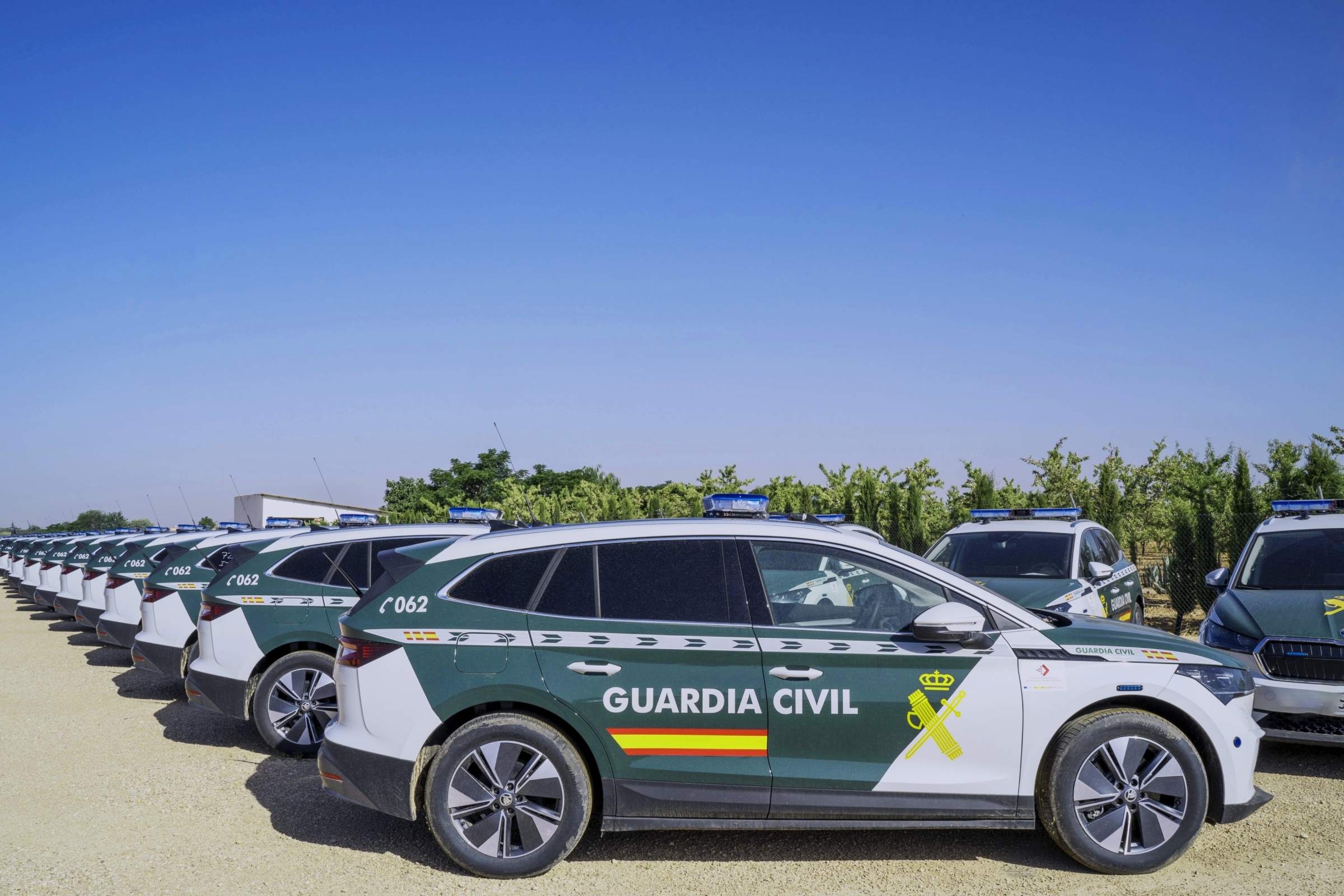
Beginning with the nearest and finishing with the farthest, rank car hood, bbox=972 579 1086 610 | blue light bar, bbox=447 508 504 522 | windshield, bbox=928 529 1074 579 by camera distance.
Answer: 1. car hood, bbox=972 579 1086 610
2. windshield, bbox=928 529 1074 579
3. blue light bar, bbox=447 508 504 522

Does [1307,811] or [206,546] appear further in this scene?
[206,546]

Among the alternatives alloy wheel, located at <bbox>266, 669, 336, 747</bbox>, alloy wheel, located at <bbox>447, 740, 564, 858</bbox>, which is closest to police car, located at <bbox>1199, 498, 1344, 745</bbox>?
alloy wheel, located at <bbox>447, 740, 564, 858</bbox>

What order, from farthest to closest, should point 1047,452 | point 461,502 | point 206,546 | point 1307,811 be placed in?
point 461,502 → point 1047,452 → point 206,546 → point 1307,811

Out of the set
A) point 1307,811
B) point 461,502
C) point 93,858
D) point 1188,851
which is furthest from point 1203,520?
point 461,502

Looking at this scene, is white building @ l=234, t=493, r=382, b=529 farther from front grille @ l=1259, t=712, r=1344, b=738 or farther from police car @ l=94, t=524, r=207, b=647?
front grille @ l=1259, t=712, r=1344, b=738

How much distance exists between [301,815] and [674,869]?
97.6 inches

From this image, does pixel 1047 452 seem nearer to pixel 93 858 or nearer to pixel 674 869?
pixel 674 869

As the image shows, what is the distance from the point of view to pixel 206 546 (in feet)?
31.1

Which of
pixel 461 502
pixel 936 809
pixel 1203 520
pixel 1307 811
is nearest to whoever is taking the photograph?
pixel 936 809

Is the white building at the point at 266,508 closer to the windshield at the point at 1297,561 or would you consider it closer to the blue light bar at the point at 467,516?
the blue light bar at the point at 467,516

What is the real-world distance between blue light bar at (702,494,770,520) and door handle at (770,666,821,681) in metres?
1.07

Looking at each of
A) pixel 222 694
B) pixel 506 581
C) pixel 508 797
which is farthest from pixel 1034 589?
pixel 222 694

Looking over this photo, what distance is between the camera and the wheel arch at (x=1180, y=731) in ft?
15.8

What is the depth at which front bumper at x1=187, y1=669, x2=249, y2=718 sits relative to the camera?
24.8 feet
